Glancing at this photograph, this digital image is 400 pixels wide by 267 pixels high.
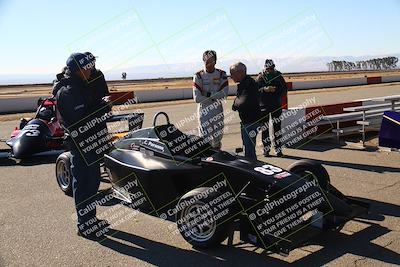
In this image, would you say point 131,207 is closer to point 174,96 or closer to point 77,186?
point 77,186

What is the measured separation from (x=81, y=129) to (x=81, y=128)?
0.01m

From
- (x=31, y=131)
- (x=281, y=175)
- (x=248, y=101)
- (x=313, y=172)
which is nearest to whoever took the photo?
(x=281, y=175)

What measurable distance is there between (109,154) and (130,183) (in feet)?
2.09

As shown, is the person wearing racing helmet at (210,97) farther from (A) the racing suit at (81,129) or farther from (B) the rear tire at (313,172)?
(A) the racing suit at (81,129)

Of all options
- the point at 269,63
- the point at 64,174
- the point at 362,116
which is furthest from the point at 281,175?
the point at 362,116

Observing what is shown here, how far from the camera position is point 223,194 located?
4.48 meters

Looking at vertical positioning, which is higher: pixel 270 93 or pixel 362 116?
pixel 270 93

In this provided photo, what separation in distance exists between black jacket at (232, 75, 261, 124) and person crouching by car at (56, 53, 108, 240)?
242 centimetres

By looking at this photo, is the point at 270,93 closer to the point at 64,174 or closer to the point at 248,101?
the point at 248,101

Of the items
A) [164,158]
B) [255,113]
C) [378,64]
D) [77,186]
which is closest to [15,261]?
→ [77,186]

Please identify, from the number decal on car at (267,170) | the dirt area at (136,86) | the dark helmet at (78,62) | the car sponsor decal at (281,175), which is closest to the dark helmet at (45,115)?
the dark helmet at (78,62)

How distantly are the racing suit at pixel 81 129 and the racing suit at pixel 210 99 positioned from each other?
2320mm

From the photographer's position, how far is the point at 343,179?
709 centimetres

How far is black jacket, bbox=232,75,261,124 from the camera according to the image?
22.2 feet
